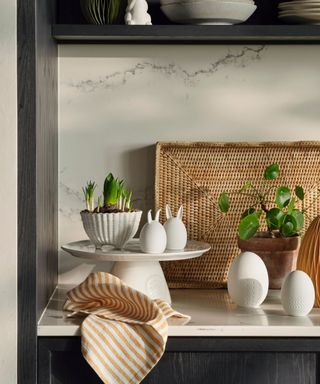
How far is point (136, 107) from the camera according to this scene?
218cm

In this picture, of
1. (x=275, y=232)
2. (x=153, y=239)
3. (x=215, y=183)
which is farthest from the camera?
(x=215, y=183)

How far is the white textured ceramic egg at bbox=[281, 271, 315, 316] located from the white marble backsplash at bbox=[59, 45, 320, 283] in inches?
21.6

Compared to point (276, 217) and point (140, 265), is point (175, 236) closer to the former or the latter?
point (140, 265)

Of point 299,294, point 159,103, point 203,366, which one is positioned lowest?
Result: point 203,366

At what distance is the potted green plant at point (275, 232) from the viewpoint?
6.46ft

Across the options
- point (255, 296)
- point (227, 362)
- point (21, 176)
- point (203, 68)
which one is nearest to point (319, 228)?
point (255, 296)

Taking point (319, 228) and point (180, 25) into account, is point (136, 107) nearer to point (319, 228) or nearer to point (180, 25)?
point (180, 25)

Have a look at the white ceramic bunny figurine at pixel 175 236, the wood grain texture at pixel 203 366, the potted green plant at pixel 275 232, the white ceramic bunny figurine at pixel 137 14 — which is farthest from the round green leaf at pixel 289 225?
the white ceramic bunny figurine at pixel 137 14

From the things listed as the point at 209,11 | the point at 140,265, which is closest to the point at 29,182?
the point at 140,265

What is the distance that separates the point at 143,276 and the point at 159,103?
542 mm

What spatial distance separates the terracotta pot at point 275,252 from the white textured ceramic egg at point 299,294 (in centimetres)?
21

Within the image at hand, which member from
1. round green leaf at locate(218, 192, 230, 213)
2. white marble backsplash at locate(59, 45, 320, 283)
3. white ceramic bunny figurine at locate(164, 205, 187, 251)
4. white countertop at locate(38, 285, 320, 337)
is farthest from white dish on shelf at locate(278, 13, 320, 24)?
white countertop at locate(38, 285, 320, 337)

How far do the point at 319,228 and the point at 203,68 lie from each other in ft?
1.90

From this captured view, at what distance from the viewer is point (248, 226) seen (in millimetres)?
1944
